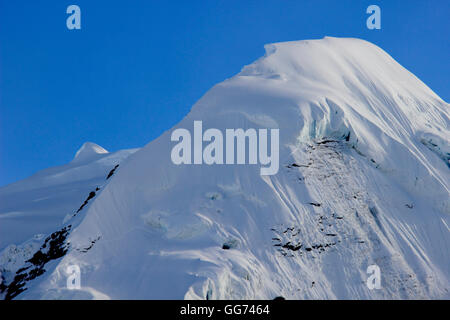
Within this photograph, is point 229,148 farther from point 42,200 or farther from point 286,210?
point 42,200

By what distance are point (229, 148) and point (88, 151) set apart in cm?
3361

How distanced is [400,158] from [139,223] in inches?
484

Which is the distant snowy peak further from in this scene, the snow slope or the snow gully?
the snow gully

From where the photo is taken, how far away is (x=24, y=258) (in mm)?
21234

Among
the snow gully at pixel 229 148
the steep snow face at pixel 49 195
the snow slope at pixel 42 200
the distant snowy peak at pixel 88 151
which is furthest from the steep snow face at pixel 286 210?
the distant snowy peak at pixel 88 151

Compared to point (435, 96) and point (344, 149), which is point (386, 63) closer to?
point (435, 96)

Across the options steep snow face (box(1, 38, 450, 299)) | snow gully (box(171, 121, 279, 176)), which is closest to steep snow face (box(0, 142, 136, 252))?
steep snow face (box(1, 38, 450, 299))

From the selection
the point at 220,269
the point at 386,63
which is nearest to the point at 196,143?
the point at 220,269

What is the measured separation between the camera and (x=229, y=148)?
894 inches

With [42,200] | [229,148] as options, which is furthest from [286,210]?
[42,200]

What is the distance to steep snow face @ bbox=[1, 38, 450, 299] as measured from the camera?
1819 centimetres

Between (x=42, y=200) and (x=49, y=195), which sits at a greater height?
(x=49, y=195)

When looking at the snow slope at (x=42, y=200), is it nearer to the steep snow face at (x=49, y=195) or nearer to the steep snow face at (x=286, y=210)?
the steep snow face at (x=49, y=195)

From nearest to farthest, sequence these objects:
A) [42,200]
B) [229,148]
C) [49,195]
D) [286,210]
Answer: [286,210] → [229,148] → [42,200] → [49,195]
